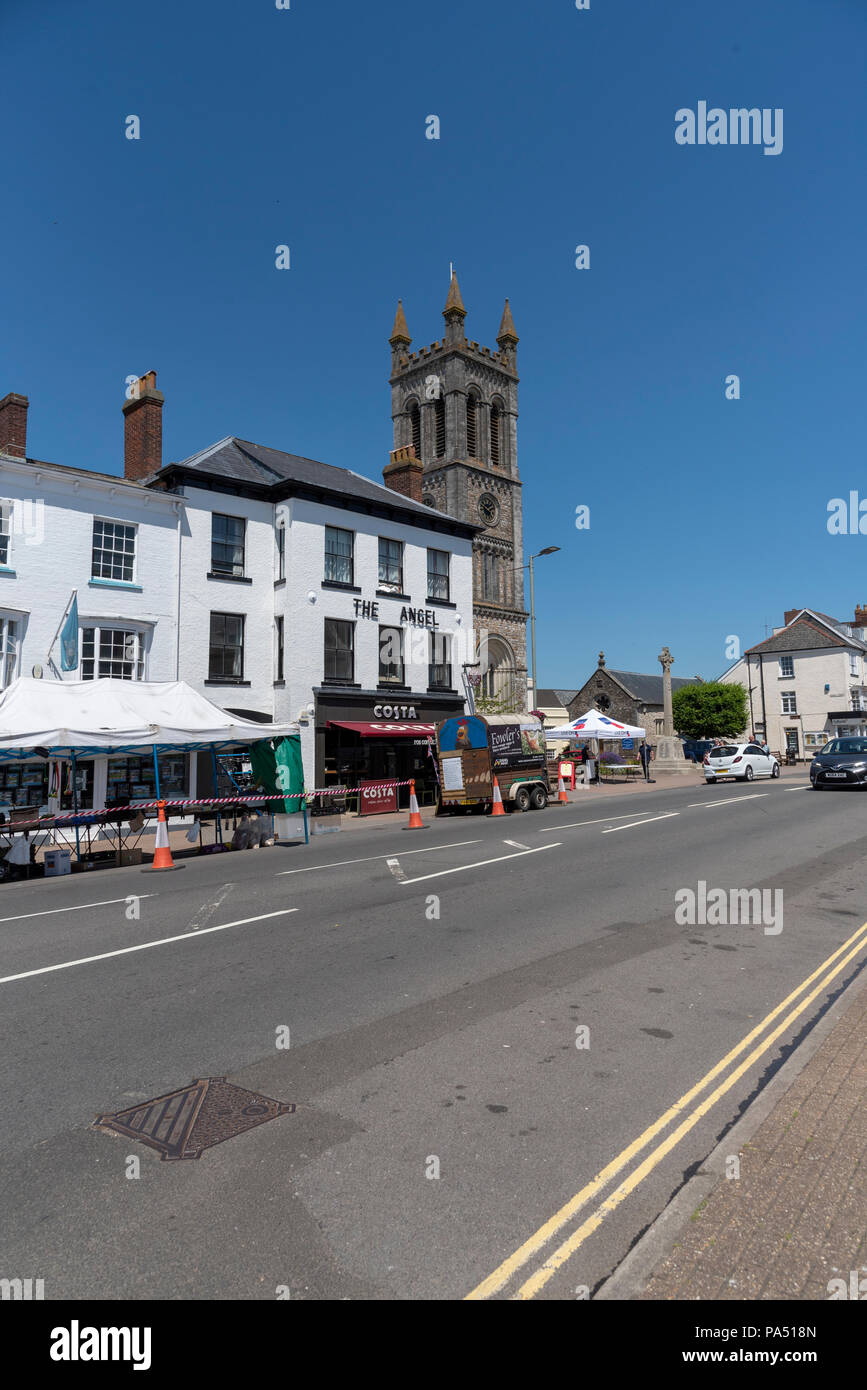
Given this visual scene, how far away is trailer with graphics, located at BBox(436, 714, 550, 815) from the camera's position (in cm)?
2206

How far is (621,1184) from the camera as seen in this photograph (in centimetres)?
347

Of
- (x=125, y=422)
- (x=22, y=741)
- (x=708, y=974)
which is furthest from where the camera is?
(x=125, y=422)

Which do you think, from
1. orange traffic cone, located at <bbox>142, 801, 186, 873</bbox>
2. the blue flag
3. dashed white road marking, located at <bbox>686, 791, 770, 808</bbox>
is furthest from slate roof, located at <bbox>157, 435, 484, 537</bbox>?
dashed white road marking, located at <bbox>686, 791, 770, 808</bbox>

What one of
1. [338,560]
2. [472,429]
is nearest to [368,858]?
[338,560]

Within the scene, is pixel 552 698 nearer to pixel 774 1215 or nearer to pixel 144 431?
pixel 144 431

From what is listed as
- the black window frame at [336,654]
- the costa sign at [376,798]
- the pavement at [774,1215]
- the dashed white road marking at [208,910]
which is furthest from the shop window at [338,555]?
the pavement at [774,1215]

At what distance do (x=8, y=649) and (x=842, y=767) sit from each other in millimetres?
24614

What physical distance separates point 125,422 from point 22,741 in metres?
14.8

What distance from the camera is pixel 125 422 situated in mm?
24094

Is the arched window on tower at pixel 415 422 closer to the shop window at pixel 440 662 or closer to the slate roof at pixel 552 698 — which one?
the shop window at pixel 440 662

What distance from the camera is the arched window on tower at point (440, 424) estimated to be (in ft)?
190

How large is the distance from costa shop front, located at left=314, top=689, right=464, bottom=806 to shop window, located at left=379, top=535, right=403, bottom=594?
405cm
